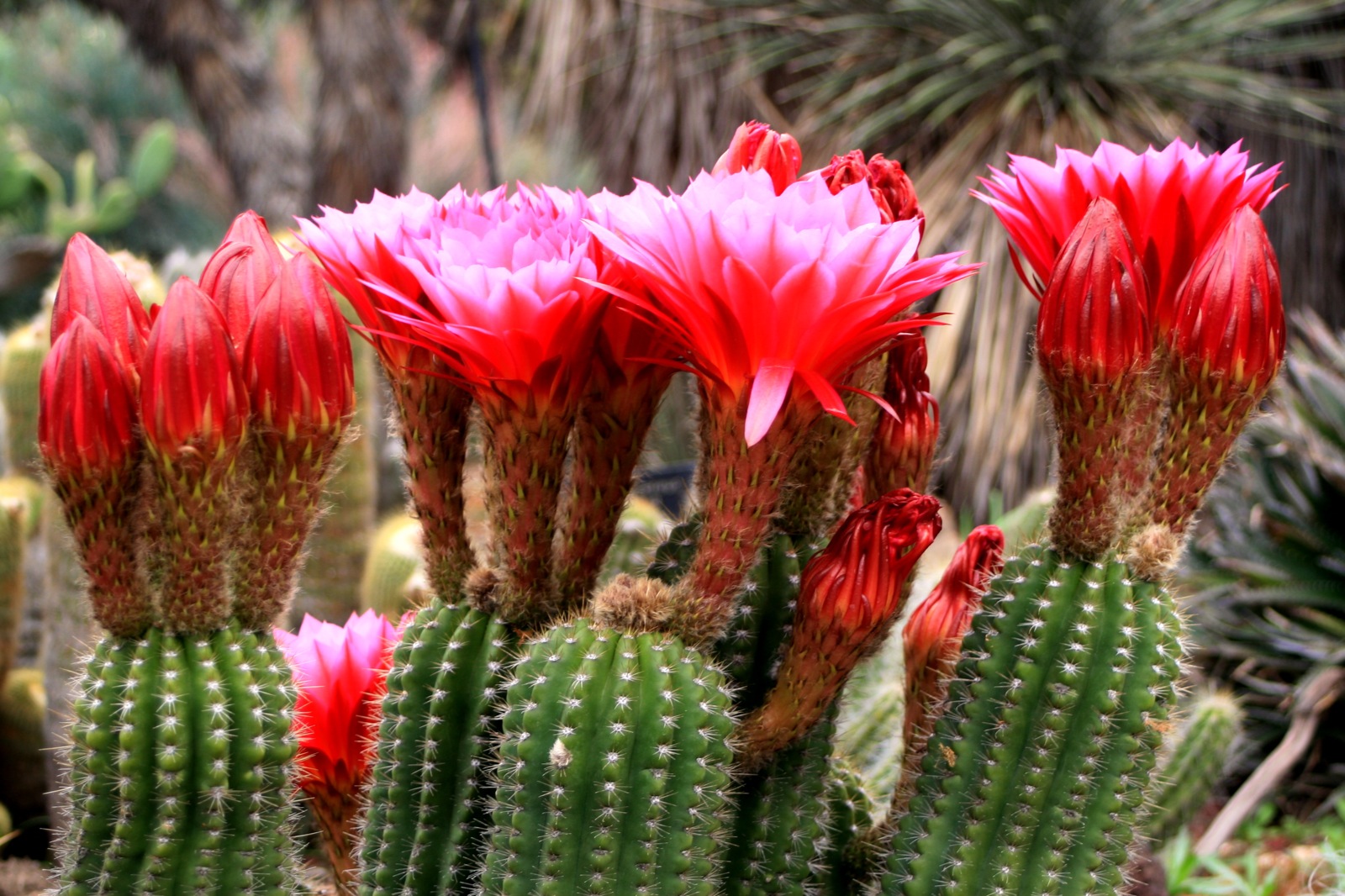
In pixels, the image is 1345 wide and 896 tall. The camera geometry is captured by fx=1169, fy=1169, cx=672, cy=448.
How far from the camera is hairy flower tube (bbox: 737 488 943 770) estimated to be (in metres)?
0.91

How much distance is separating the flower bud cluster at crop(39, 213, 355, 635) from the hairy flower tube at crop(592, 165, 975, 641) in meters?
0.28

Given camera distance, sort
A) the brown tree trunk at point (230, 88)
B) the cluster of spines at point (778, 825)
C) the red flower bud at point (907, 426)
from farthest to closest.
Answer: the brown tree trunk at point (230, 88) < the red flower bud at point (907, 426) < the cluster of spines at point (778, 825)

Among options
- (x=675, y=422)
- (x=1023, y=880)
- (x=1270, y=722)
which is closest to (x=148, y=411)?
(x=1023, y=880)

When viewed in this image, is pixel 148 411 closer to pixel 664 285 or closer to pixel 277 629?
pixel 277 629

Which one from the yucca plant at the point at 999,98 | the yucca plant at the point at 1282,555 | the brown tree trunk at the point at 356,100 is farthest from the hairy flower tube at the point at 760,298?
the brown tree trunk at the point at 356,100

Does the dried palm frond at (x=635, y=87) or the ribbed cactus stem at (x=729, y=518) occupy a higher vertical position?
the dried palm frond at (x=635, y=87)

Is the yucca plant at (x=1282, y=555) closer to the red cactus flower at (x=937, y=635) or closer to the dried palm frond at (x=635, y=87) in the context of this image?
the red cactus flower at (x=937, y=635)

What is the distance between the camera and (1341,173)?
465 cm

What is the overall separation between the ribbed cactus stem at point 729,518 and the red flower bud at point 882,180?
8.4 inches

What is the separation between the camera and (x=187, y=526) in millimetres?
917

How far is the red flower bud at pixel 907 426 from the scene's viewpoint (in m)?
1.10

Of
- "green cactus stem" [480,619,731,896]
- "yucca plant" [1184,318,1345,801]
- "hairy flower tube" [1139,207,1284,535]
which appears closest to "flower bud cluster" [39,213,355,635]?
"green cactus stem" [480,619,731,896]

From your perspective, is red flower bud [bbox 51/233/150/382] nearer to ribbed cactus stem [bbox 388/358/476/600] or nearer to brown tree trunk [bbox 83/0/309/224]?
ribbed cactus stem [bbox 388/358/476/600]

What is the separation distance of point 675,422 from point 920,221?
376 centimetres
